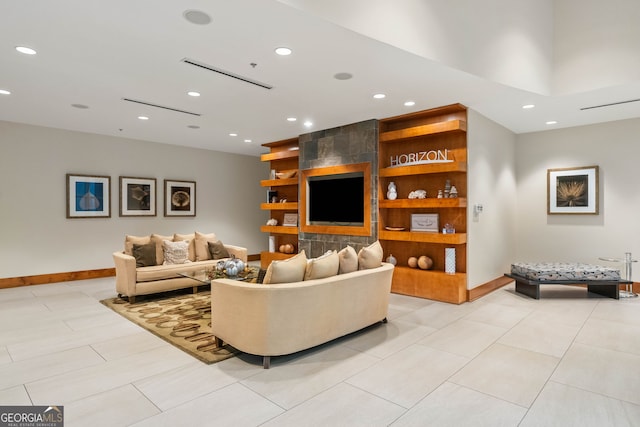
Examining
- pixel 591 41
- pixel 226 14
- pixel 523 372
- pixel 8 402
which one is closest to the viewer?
pixel 8 402

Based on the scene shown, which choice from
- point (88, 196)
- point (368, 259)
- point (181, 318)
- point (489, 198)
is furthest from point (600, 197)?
point (88, 196)

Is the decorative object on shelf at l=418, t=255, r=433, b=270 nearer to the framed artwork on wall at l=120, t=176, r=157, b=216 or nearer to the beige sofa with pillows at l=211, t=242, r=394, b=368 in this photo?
the beige sofa with pillows at l=211, t=242, r=394, b=368

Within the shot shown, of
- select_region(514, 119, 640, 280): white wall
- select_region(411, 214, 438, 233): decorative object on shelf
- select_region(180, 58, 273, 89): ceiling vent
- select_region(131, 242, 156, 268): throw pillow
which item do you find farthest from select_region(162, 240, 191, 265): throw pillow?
select_region(514, 119, 640, 280): white wall

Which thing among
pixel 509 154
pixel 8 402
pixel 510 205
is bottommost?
pixel 8 402

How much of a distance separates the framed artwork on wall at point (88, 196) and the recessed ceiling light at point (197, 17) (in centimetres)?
556

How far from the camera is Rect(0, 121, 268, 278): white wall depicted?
6.38m

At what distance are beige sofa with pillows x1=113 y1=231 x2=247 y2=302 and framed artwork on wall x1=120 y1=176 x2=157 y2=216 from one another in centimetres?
201

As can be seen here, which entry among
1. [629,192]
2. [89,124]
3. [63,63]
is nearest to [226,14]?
[63,63]

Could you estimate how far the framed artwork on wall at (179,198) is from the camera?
325 inches

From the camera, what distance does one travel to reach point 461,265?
5434 mm

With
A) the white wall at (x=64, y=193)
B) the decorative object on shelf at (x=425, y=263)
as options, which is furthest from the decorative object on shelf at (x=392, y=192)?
the white wall at (x=64, y=193)

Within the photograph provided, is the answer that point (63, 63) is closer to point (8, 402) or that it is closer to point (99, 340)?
point (99, 340)

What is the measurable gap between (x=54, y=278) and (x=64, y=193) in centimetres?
161

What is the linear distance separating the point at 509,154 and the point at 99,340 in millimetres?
7014
